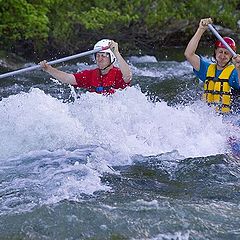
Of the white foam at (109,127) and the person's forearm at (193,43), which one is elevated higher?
the person's forearm at (193,43)

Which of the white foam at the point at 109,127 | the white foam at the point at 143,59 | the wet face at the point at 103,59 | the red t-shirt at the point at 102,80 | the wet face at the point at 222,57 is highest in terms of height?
the wet face at the point at 222,57

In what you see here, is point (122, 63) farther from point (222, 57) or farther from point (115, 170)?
point (115, 170)

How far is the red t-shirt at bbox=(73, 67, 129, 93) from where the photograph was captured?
786 centimetres

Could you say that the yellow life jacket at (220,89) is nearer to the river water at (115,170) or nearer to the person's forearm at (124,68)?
the river water at (115,170)

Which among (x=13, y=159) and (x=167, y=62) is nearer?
(x=13, y=159)

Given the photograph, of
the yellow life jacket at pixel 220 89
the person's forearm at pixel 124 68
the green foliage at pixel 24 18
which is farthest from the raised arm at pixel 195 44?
the green foliage at pixel 24 18

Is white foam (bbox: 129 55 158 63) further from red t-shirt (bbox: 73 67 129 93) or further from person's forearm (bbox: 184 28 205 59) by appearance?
person's forearm (bbox: 184 28 205 59)

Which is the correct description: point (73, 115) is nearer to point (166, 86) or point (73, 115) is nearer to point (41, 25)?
point (166, 86)

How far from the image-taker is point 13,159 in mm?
6625

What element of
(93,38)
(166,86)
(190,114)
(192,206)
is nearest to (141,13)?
(93,38)

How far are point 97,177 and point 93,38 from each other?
10810 mm

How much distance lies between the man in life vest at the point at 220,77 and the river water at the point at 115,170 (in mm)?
194

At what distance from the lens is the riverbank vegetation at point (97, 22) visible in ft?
46.5

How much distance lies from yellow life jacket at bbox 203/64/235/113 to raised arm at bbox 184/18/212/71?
22 cm
